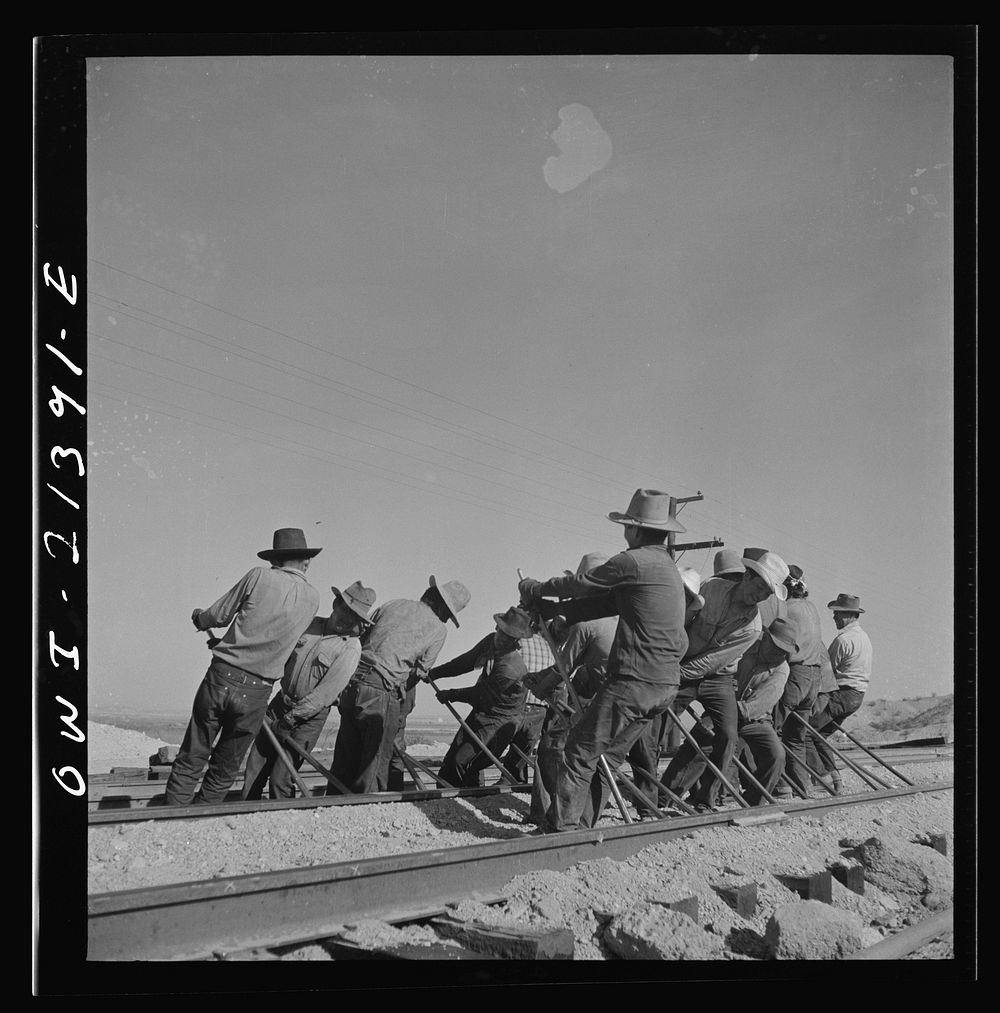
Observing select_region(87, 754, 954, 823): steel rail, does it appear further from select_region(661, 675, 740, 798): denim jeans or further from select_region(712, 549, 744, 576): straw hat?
select_region(712, 549, 744, 576): straw hat

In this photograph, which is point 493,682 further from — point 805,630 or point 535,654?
point 805,630

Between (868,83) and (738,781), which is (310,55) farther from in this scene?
(738,781)

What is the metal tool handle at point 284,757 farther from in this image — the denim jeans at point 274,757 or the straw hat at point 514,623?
the straw hat at point 514,623

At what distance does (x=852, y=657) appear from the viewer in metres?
Result: 10.9

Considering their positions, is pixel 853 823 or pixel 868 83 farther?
pixel 853 823

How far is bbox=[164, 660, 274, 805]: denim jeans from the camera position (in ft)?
22.6

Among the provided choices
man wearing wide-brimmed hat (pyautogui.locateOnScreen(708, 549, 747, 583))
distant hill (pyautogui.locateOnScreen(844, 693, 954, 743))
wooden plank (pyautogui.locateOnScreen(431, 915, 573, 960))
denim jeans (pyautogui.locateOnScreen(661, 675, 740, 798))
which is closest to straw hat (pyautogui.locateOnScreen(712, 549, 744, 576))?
man wearing wide-brimmed hat (pyautogui.locateOnScreen(708, 549, 747, 583))

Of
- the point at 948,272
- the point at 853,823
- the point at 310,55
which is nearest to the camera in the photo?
the point at 310,55

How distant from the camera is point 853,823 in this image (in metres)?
8.41

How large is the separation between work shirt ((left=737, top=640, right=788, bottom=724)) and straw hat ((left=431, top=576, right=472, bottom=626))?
263 centimetres

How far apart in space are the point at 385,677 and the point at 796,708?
14.6ft

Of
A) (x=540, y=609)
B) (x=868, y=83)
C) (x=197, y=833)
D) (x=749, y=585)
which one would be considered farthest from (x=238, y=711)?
(x=868, y=83)

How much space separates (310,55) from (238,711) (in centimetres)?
390

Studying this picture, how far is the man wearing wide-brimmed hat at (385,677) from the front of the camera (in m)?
7.83
